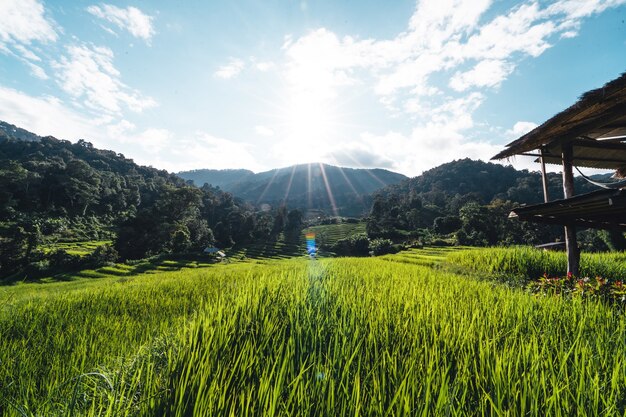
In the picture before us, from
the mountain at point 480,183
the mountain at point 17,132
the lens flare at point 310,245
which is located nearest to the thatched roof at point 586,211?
the lens flare at point 310,245

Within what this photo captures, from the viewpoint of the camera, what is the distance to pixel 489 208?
145 ft

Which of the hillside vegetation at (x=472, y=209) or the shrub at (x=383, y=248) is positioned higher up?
the hillside vegetation at (x=472, y=209)

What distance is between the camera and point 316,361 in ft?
6.95

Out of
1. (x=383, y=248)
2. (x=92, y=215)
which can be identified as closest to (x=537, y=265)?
(x=383, y=248)

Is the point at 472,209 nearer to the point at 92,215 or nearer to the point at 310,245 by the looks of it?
the point at 310,245

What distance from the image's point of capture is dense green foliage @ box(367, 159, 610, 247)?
3716 centimetres

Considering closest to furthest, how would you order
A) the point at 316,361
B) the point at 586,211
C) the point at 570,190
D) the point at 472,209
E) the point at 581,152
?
1. the point at 316,361
2. the point at 586,211
3. the point at 570,190
4. the point at 581,152
5. the point at 472,209

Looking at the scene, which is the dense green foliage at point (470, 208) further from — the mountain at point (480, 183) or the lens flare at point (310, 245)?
the lens flare at point (310, 245)

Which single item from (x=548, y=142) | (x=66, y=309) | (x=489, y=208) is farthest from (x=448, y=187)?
(x=66, y=309)

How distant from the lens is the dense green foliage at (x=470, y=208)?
37156 mm

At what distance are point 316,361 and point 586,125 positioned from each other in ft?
23.9

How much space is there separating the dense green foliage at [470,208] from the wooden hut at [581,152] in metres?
28.5

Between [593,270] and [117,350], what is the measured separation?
11931 millimetres

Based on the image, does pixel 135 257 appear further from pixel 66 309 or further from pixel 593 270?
pixel 593 270
